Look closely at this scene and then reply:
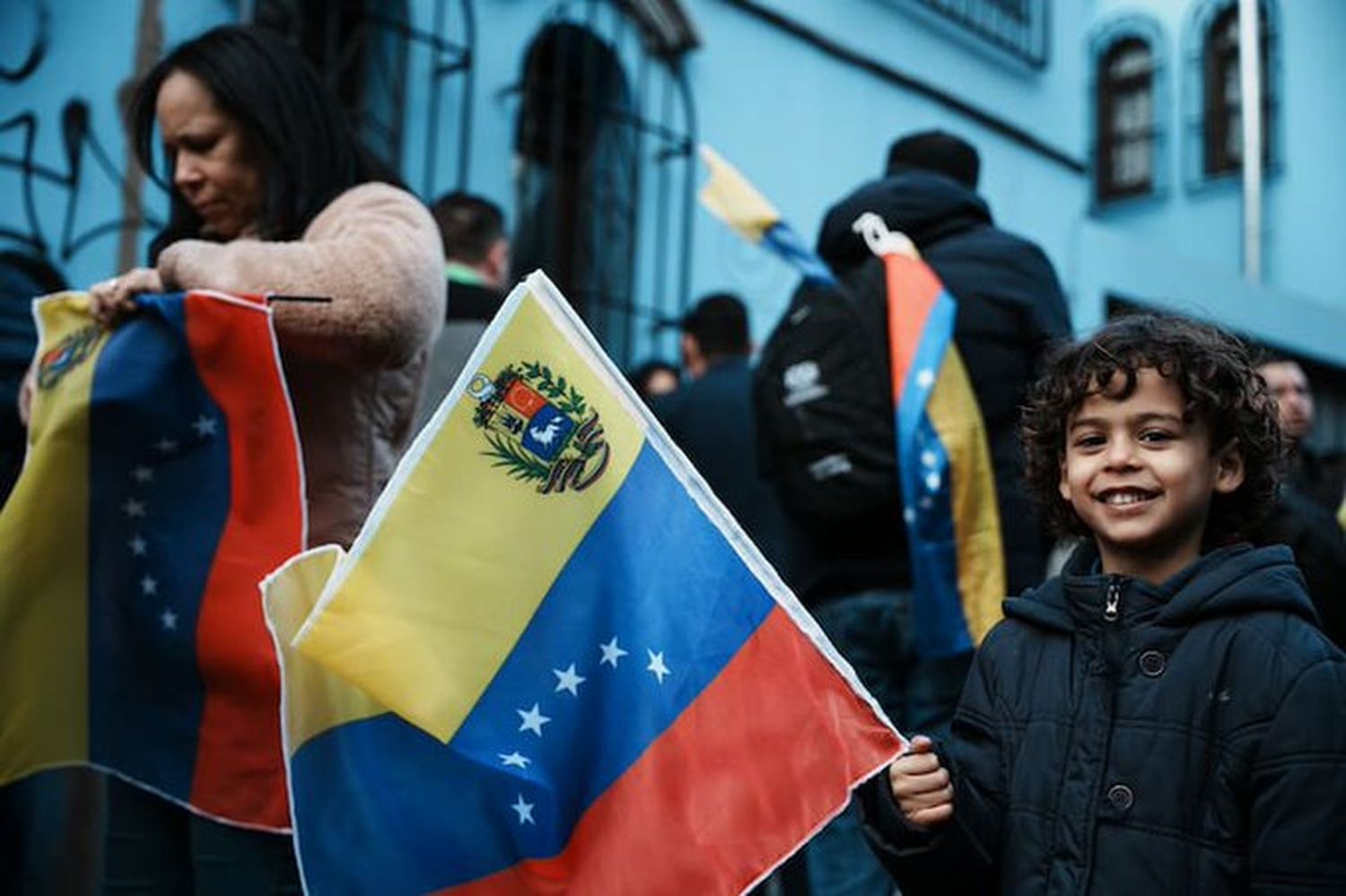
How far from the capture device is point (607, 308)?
275 inches

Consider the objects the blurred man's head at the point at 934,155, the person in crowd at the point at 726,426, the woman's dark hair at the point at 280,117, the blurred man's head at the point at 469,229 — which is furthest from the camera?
the person in crowd at the point at 726,426

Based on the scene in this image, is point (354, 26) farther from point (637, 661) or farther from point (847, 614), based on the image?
point (637, 661)

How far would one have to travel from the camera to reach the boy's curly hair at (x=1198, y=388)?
2195 mm

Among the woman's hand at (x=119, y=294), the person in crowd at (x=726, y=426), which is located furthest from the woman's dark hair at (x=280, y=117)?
the person in crowd at (x=726, y=426)

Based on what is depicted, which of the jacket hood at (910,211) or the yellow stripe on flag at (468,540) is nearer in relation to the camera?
the yellow stripe on flag at (468,540)

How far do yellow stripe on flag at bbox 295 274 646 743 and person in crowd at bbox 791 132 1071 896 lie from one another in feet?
4.71

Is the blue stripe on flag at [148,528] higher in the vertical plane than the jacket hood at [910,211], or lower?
lower

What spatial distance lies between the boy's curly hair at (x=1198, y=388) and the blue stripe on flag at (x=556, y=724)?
55cm

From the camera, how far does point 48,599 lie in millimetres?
2582

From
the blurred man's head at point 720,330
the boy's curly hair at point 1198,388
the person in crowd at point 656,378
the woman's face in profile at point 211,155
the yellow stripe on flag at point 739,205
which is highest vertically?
the yellow stripe on flag at point 739,205

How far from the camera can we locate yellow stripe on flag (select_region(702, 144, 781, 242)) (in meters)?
4.14

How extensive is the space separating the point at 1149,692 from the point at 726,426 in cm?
299

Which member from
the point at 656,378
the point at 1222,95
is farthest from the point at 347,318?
the point at 1222,95

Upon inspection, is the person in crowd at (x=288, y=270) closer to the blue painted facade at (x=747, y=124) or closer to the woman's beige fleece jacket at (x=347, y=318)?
the woman's beige fleece jacket at (x=347, y=318)
